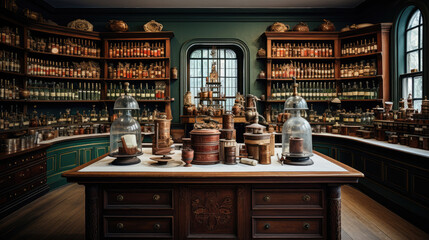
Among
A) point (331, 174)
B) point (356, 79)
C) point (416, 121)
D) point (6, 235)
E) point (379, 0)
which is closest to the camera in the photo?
point (331, 174)

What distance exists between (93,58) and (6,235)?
4165 millimetres

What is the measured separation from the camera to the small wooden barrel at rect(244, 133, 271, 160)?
2240 millimetres

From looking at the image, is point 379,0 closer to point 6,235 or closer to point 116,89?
point 116,89

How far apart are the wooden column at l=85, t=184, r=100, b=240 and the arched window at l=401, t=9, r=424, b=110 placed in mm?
5471

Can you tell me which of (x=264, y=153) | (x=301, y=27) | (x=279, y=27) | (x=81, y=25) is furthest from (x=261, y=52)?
(x=264, y=153)

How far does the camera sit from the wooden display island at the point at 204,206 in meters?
1.95

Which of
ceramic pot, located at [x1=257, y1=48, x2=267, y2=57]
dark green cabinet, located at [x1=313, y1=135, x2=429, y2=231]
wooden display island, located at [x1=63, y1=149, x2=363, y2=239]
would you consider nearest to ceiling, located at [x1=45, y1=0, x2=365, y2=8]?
ceramic pot, located at [x1=257, y1=48, x2=267, y2=57]

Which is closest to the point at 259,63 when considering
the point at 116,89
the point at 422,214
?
the point at 116,89

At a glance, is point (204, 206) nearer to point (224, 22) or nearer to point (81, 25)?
point (224, 22)

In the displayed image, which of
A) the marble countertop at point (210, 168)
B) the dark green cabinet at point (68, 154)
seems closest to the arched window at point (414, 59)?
the marble countertop at point (210, 168)

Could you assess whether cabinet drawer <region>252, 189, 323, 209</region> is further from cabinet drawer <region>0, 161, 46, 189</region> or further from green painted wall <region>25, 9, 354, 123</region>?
green painted wall <region>25, 9, 354, 123</region>

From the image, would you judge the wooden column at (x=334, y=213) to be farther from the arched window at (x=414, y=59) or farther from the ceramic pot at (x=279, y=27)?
the ceramic pot at (x=279, y=27)

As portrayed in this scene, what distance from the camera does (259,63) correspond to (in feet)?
21.8

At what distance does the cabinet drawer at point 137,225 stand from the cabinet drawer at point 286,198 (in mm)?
698
